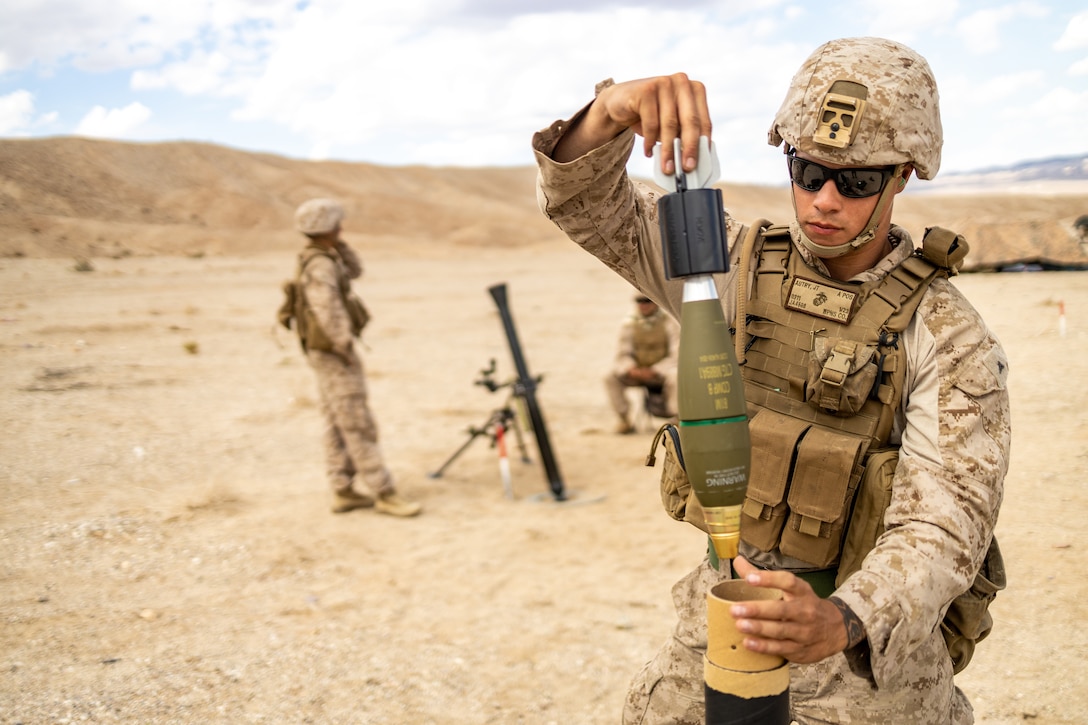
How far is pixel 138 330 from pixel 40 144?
131 ft

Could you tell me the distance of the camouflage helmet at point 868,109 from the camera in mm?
1961

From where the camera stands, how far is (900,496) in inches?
72.3

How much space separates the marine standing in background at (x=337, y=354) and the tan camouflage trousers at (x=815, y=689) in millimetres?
4494

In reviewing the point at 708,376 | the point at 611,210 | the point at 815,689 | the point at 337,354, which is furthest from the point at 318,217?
the point at 708,376

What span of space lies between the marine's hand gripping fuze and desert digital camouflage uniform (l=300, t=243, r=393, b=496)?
5129 mm

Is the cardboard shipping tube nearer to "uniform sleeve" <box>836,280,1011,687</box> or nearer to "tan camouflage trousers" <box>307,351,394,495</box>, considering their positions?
"uniform sleeve" <box>836,280,1011,687</box>

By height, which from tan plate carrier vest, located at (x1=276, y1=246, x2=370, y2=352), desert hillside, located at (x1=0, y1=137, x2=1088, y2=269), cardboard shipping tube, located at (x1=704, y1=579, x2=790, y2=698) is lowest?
cardboard shipping tube, located at (x1=704, y1=579, x2=790, y2=698)

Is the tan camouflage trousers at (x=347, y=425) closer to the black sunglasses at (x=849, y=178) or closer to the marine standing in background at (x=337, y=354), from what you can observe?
the marine standing in background at (x=337, y=354)

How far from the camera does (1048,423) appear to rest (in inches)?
286

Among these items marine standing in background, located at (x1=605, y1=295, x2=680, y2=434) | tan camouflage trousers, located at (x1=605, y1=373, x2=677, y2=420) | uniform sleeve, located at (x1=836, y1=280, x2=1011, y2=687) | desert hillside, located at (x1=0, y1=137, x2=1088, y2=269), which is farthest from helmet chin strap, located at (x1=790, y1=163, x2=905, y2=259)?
desert hillside, located at (x1=0, y1=137, x2=1088, y2=269)

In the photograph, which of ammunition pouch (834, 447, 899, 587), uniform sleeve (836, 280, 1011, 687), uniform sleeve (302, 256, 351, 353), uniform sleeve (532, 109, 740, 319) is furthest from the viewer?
uniform sleeve (302, 256, 351, 353)

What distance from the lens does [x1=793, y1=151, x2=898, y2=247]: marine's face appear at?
6.63ft

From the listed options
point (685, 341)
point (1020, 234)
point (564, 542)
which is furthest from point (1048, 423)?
point (1020, 234)

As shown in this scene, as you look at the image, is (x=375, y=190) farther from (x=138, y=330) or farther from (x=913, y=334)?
(x=913, y=334)
